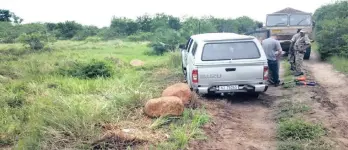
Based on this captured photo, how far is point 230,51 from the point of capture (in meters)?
7.86

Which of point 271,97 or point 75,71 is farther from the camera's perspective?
point 75,71

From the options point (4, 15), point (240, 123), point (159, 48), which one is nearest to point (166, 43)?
point (159, 48)

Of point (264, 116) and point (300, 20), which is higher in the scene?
point (300, 20)

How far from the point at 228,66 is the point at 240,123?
1610mm

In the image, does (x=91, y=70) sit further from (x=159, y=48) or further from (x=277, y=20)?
(x=159, y=48)

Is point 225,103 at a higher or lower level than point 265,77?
lower

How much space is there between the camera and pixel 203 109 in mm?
6902

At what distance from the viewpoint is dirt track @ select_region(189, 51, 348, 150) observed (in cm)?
533

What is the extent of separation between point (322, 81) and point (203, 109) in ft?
16.9

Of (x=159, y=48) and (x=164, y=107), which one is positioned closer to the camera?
(x=164, y=107)

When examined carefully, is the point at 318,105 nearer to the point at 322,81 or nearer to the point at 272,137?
the point at 272,137

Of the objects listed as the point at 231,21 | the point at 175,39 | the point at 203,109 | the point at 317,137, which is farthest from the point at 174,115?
the point at 231,21

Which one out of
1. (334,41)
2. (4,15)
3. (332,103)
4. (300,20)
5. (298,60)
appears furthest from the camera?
(4,15)

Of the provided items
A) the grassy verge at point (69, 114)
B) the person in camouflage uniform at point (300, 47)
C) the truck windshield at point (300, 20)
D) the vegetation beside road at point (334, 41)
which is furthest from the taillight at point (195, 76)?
the truck windshield at point (300, 20)
